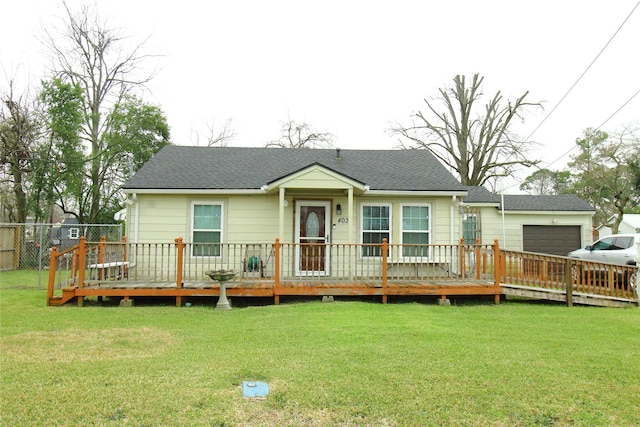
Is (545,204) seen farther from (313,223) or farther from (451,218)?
(313,223)

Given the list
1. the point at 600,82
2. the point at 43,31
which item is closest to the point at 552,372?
the point at 600,82

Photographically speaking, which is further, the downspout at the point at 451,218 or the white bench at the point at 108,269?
the downspout at the point at 451,218

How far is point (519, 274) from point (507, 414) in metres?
6.50

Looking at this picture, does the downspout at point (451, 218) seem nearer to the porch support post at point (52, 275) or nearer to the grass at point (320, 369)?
the grass at point (320, 369)

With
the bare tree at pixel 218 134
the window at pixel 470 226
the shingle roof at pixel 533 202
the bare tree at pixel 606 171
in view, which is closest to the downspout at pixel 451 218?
the shingle roof at pixel 533 202

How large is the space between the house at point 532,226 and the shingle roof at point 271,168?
13.6 ft

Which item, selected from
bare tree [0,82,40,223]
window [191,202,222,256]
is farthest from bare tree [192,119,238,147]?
window [191,202,222,256]

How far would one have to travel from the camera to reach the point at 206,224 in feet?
33.9

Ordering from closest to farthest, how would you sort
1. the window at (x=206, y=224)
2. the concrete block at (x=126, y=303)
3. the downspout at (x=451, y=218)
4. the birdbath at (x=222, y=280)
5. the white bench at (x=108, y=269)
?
the birdbath at (x=222, y=280), the concrete block at (x=126, y=303), the white bench at (x=108, y=269), the window at (x=206, y=224), the downspout at (x=451, y=218)

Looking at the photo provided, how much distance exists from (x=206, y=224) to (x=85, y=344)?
5255mm

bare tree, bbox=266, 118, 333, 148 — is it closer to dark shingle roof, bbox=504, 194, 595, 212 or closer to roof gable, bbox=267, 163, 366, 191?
dark shingle roof, bbox=504, 194, 595, 212

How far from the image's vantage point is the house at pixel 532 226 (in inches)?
605

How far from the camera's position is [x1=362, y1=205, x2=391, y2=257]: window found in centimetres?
1048

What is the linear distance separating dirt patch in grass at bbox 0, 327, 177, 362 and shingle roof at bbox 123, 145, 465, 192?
474cm
